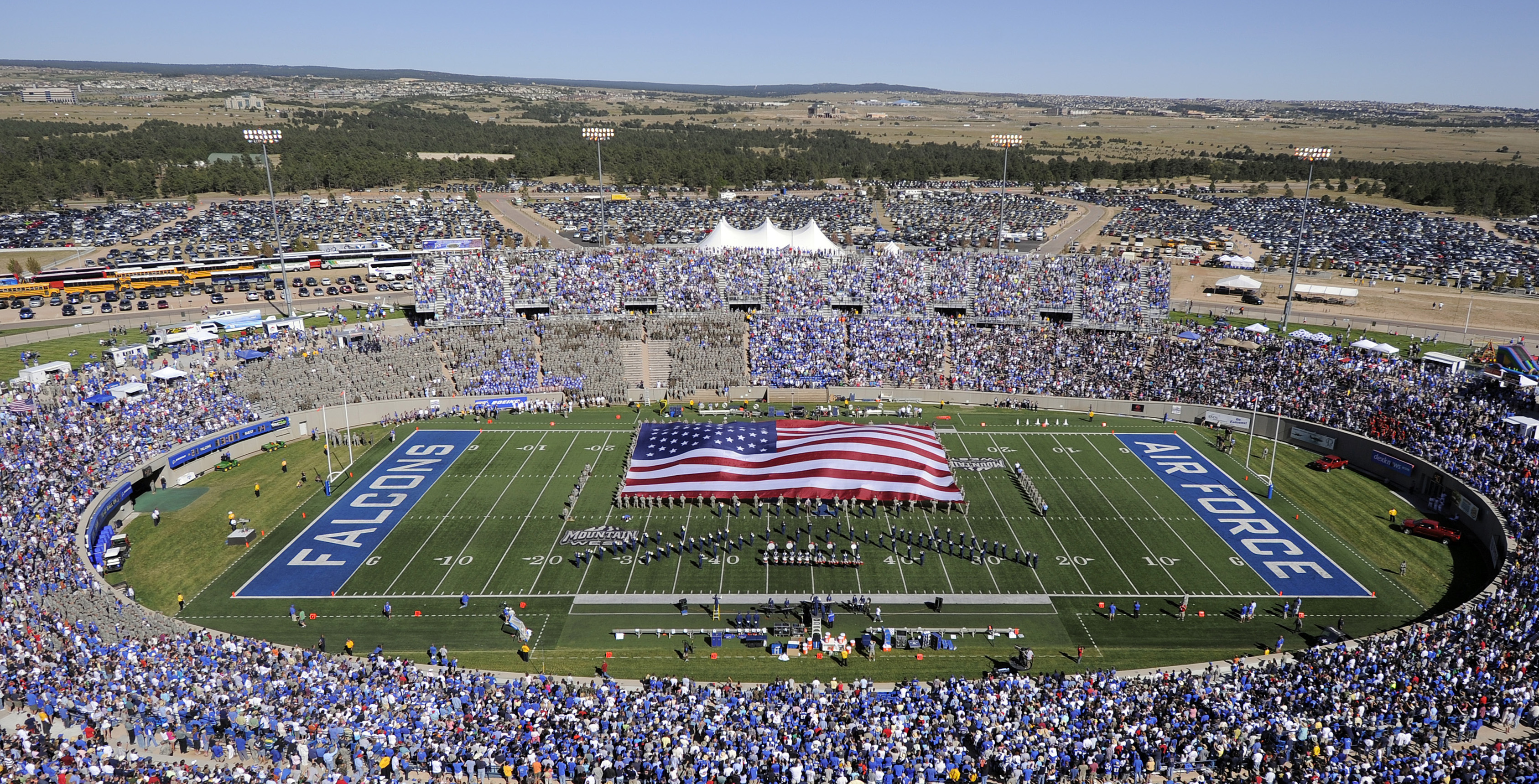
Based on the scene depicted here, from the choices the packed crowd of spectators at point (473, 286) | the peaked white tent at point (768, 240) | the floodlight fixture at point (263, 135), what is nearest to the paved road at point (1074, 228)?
the peaked white tent at point (768, 240)

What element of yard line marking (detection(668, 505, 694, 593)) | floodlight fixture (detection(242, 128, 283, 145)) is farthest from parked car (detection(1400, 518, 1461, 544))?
floodlight fixture (detection(242, 128, 283, 145))

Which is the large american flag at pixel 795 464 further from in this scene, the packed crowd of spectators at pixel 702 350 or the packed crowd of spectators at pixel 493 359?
the packed crowd of spectators at pixel 493 359

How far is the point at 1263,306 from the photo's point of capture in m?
79.6

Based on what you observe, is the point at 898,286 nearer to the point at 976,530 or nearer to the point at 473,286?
the point at 473,286

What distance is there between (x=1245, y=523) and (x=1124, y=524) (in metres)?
5.35

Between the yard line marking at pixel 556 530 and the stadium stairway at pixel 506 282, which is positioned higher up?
the stadium stairway at pixel 506 282

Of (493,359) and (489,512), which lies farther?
(493,359)

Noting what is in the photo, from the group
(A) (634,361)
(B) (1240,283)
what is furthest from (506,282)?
(B) (1240,283)

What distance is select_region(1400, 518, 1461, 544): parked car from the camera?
37.5m

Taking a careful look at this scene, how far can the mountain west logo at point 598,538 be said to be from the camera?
36.7 m

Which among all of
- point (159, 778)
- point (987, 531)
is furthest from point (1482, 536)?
point (159, 778)

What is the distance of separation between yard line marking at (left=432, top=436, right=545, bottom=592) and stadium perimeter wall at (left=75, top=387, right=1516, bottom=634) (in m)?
8.04

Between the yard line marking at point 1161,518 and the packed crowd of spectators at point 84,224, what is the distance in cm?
10951

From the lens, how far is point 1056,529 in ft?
127
